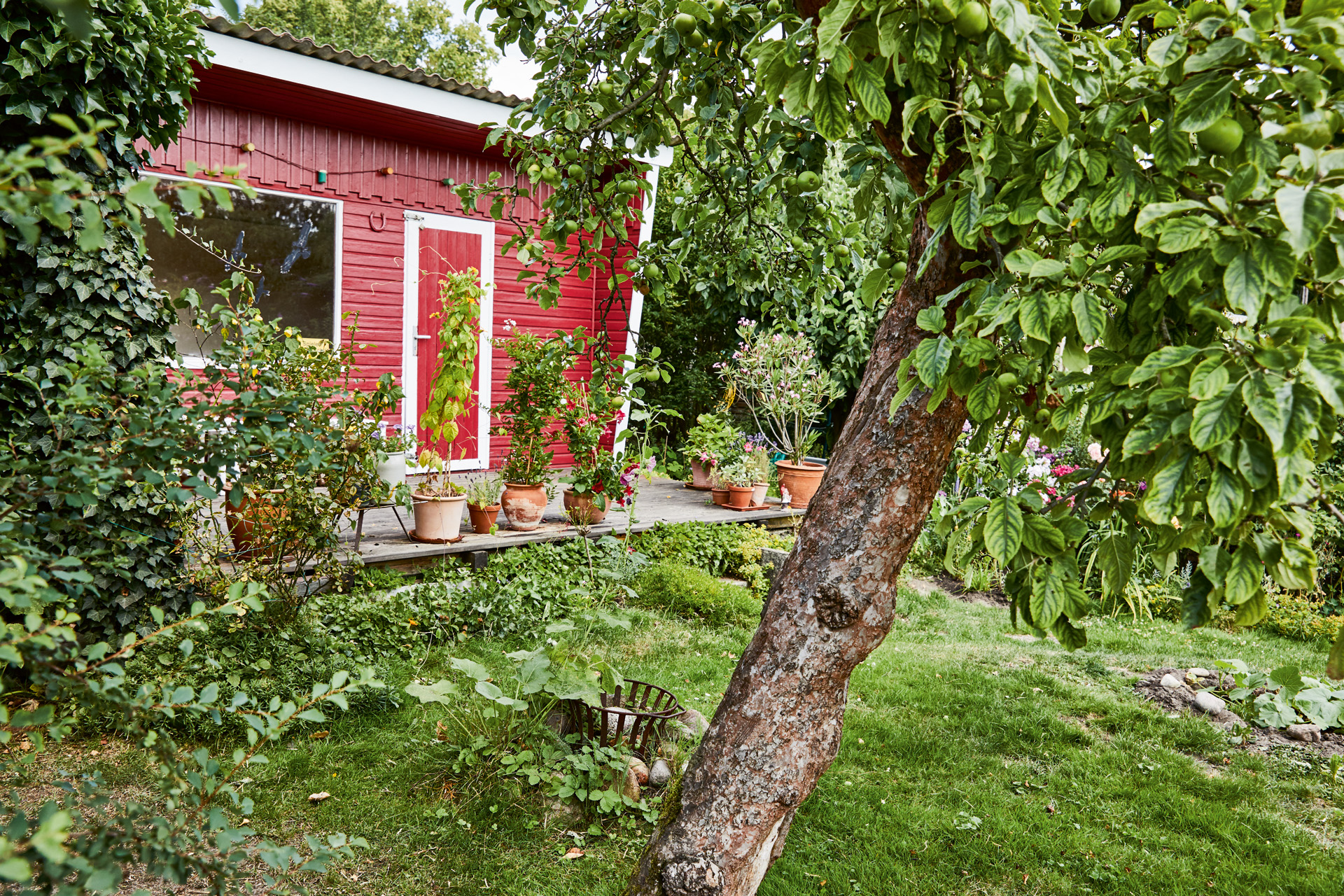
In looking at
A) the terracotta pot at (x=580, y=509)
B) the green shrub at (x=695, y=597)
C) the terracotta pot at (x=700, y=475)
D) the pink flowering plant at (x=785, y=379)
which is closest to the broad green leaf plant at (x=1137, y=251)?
the green shrub at (x=695, y=597)

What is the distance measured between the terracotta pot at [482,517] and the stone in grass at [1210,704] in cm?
428

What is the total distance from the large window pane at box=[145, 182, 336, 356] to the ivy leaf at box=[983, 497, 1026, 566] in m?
6.08

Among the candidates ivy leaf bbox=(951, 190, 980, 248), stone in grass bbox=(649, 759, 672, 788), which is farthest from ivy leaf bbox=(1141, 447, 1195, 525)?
stone in grass bbox=(649, 759, 672, 788)

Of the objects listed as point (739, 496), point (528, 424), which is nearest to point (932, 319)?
point (528, 424)

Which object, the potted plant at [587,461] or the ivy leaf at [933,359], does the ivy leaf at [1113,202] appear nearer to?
the ivy leaf at [933,359]

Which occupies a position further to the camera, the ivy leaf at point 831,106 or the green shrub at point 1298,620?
the green shrub at point 1298,620

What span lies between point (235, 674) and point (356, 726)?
55 centimetres

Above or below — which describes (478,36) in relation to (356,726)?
above

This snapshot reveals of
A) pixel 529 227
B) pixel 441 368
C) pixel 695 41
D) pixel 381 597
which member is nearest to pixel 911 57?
pixel 695 41

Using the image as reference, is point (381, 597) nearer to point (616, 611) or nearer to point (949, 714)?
point (616, 611)

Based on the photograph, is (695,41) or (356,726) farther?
(356,726)

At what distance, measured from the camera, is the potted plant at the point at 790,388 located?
7676 mm

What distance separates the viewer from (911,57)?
1262 mm

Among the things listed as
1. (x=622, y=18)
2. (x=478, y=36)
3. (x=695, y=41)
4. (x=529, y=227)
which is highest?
(x=478, y=36)
